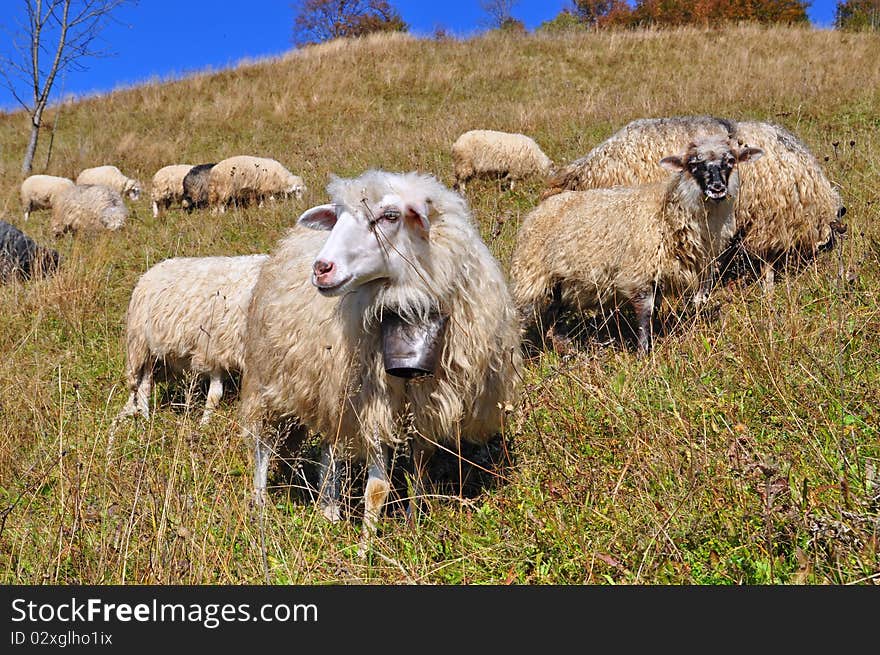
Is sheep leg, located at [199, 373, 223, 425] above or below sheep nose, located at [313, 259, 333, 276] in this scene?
above

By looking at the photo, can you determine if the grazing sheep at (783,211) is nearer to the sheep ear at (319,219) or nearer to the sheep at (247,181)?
the sheep ear at (319,219)

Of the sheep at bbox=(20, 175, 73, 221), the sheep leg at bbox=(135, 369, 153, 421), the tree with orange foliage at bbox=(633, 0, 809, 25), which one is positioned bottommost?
the sheep leg at bbox=(135, 369, 153, 421)

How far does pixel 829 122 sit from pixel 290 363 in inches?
413

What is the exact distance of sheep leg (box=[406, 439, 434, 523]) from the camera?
3231mm

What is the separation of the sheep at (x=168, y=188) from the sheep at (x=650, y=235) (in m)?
12.4

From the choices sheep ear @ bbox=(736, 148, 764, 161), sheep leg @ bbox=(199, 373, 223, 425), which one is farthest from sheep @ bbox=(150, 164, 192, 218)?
sheep ear @ bbox=(736, 148, 764, 161)

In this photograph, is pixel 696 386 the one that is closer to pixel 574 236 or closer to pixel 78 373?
pixel 574 236

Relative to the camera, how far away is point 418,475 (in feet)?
10.8

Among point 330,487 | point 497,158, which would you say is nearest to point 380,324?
point 330,487

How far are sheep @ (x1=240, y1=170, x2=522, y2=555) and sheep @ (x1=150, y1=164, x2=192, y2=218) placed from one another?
13.2 m

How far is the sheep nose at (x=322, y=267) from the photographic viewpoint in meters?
2.78

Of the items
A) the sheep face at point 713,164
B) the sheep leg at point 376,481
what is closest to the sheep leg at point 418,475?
the sheep leg at point 376,481

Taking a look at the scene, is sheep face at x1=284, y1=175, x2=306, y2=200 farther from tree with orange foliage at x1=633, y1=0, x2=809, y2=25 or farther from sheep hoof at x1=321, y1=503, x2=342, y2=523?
tree with orange foliage at x1=633, y1=0, x2=809, y2=25

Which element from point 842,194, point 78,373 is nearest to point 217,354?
point 78,373
